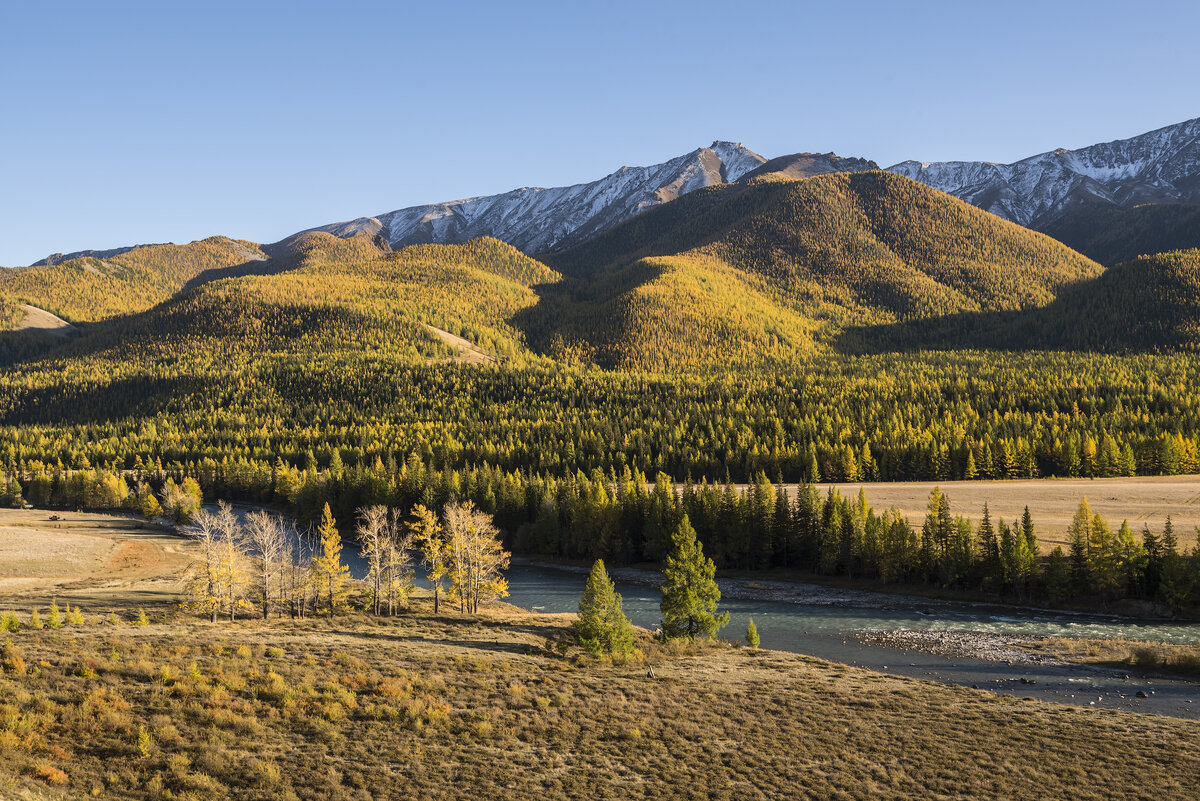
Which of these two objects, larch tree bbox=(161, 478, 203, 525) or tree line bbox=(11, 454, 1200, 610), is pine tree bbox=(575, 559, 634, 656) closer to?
tree line bbox=(11, 454, 1200, 610)

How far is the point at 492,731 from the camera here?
129ft

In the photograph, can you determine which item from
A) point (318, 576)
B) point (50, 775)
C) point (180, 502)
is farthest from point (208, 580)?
point (180, 502)

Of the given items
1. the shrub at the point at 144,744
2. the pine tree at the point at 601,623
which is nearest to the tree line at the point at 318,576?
the pine tree at the point at 601,623

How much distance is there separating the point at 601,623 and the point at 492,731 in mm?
21799

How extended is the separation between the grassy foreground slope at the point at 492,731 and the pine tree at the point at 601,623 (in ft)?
9.96

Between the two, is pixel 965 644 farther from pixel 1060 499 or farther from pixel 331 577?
pixel 1060 499

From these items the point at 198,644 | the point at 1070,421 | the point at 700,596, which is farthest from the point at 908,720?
the point at 1070,421

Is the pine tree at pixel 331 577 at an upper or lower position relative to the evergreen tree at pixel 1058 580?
upper

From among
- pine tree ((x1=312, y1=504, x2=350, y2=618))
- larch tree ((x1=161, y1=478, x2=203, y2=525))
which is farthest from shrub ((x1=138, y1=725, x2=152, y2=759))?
larch tree ((x1=161, y1=478, x2=203, y2=525))

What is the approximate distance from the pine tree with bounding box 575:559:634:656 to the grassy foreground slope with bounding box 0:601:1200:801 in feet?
9.96

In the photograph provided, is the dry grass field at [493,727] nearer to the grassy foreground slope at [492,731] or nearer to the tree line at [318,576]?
the grassy foreground slope at [492,731]

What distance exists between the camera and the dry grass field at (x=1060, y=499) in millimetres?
121312

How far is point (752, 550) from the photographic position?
115m

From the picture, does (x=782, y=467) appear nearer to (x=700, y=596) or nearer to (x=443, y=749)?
(x=700, y=596)
